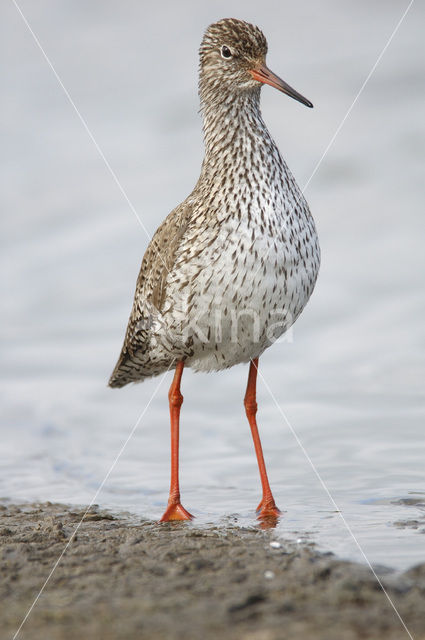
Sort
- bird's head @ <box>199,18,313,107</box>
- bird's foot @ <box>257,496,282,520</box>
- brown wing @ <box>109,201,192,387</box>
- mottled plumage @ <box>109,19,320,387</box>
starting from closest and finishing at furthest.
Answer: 1. mottled plumage @ <box>109,19,320,387</box>
2. bird's foot @ <box>257,496,282,520</box>
3. brown wing @ <box>109,201,192,387</box>
4. bird's head @ <box>199,18,313,107</box>

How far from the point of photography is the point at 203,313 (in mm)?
6918

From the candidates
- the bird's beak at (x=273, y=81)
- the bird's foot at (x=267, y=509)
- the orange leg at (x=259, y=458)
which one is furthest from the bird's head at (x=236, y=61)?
the bird's foot at (x=267, y=509)

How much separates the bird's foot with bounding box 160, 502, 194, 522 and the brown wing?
1.46 m

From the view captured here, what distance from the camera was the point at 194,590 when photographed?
14.2 feet

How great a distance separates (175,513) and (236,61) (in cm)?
386

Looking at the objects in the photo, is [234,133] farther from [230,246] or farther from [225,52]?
[230,246]

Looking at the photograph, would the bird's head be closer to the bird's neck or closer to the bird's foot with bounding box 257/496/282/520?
the bird's neck

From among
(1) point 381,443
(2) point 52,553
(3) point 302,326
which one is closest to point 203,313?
(2) point 52,553

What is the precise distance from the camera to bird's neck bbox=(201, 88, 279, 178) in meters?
7.32

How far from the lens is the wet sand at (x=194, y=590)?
12.3 feet

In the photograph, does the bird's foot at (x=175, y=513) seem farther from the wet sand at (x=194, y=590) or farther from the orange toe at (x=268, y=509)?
the wet sand at (x=194, y=590)

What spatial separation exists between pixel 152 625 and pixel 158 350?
13.4ft

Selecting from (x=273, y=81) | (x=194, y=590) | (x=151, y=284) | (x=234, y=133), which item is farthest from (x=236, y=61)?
(x=194, y=590)

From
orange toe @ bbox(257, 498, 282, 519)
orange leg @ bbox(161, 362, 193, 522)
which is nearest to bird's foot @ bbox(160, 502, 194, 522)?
orange leg @ bbox(161, 362, 193, 522)
